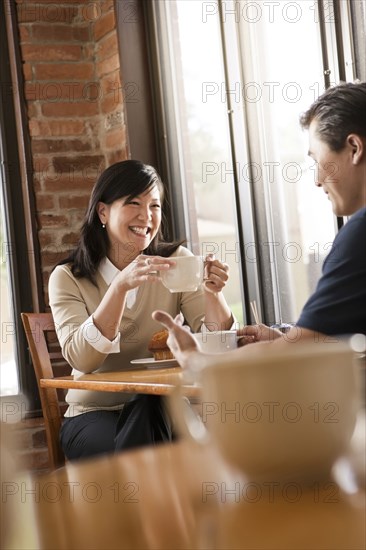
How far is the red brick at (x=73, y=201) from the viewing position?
358cm

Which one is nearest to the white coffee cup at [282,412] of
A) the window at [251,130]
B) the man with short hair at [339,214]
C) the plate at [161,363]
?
the man with short hair at [339,214]

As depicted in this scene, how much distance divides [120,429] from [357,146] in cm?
105

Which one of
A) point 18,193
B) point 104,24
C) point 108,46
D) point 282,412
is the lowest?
point 282,412

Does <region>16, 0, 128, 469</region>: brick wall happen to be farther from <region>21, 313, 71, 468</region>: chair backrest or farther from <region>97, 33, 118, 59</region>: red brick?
<region>21, 313, 71, 468</region>: chair backrest

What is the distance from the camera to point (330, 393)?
596 millimetres

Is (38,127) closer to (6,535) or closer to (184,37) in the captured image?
(184,37)

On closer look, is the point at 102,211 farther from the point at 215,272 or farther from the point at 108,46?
the point at 108,46

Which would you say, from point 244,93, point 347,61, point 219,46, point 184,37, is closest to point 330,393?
point 347,61

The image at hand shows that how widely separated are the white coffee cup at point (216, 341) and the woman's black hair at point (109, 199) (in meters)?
0.86

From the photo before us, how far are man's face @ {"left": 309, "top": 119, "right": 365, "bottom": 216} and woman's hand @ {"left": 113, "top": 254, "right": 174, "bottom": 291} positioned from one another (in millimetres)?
459

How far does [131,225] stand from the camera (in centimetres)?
272

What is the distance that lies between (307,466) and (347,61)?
2137mm

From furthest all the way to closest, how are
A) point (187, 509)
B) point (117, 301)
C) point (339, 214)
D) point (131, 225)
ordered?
point (131, 225) < point (117, 301) < point (339, 214) < point (187, 509)

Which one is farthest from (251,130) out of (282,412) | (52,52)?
(282,412)
